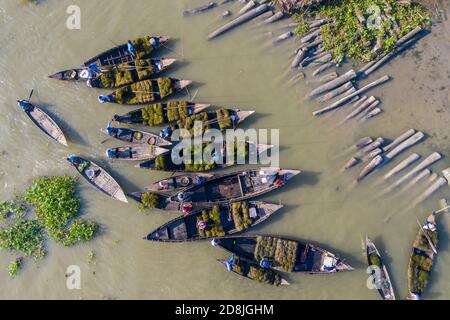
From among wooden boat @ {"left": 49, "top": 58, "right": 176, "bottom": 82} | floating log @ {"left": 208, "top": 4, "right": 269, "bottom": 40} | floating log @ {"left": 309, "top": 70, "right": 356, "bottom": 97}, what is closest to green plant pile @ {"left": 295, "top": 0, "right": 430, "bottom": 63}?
floating log @ {"left": 309, "top": 70, "right": 356, "bottom": 97}

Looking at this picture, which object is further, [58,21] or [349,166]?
[58,21]

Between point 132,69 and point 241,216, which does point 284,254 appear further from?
point 132,69

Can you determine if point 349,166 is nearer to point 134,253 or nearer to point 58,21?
point 134,253

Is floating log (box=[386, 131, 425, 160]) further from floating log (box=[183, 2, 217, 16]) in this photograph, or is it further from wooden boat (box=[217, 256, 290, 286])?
floating log (box=[183, 2, 217, 16])

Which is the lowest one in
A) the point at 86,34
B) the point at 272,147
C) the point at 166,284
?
the point at 166,284

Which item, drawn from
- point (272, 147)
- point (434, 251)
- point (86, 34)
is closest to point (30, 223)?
point (86, 34)

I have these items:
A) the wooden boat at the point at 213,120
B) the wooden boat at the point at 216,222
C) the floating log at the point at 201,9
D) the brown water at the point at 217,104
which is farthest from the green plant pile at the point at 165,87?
the wooden boat at the point at 216,222
